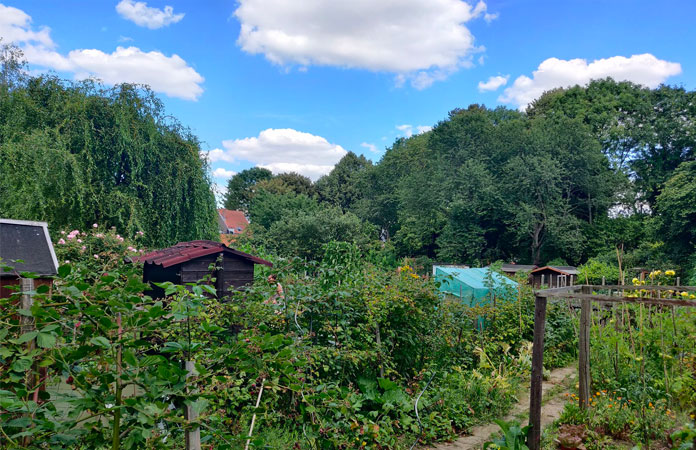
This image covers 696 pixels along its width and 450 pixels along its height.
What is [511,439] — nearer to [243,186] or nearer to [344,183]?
[344,183]

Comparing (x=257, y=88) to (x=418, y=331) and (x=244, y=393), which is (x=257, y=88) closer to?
(x=418, y=331)

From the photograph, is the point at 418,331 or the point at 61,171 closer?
the point at 418,331

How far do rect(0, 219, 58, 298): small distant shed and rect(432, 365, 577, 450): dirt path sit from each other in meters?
3.38

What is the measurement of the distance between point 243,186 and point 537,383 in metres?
46.4

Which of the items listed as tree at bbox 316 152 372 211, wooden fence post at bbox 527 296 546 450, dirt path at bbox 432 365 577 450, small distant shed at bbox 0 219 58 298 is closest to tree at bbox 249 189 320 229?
tree at bbox 316 152 372 211

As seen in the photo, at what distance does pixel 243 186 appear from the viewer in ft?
156

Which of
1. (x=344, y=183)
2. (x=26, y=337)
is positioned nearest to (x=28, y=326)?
(x=26, y=337)

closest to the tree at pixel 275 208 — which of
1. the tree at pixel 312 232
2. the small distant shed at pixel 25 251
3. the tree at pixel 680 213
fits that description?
the tree at pixel 312 232

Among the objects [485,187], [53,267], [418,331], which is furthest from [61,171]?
[485,187]

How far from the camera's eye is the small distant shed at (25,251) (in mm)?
2713

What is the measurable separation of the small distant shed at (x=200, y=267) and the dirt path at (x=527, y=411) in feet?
11.4

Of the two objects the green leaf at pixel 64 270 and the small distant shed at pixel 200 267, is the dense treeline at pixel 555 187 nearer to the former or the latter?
the small distant shed at pixel 200 267

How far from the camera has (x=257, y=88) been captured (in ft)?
31.4

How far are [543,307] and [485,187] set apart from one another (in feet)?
76.0
